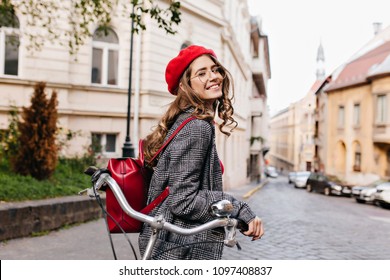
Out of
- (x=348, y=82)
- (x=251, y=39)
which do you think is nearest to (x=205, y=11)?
(x=348, y=82)

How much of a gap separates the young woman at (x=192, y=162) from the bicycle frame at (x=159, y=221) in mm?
70

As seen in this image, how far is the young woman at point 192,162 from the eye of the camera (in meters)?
1.50

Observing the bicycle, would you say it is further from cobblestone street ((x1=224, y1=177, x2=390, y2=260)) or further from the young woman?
cobblestone street ((x1=224, y1=177, x2=390, y2=260))

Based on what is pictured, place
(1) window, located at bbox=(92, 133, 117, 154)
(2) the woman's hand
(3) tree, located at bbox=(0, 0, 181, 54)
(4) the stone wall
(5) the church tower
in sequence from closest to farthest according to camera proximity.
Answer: (2) the woman's hand < (5) the church tower < (4) the stone wall < (3) tree, located at bbox=(0, 0, 181, 54) < (1) window, located at bbox=(92, 133, 117, 154)

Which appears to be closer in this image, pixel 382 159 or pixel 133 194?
pixel 133 194

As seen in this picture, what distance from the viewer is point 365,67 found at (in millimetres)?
9758

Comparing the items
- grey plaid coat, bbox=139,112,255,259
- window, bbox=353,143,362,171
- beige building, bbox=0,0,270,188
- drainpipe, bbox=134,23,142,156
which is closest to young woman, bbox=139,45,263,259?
grey plaid coat, bbox=139,112,255,259

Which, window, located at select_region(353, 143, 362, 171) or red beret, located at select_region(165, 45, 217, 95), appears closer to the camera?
red beret, located at select_region(165, 45, 217, 95)

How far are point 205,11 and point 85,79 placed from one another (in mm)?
3474

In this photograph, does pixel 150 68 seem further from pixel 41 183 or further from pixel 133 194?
pixel 133 194

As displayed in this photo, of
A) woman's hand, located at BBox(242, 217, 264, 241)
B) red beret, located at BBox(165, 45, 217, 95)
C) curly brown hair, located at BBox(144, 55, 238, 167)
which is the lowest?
woman's hand, located at BBox(242, 217, 264, 241)

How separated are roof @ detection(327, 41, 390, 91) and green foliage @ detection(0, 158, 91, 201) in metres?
4.77

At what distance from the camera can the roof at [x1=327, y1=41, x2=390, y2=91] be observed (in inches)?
285

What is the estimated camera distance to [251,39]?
23.2m
